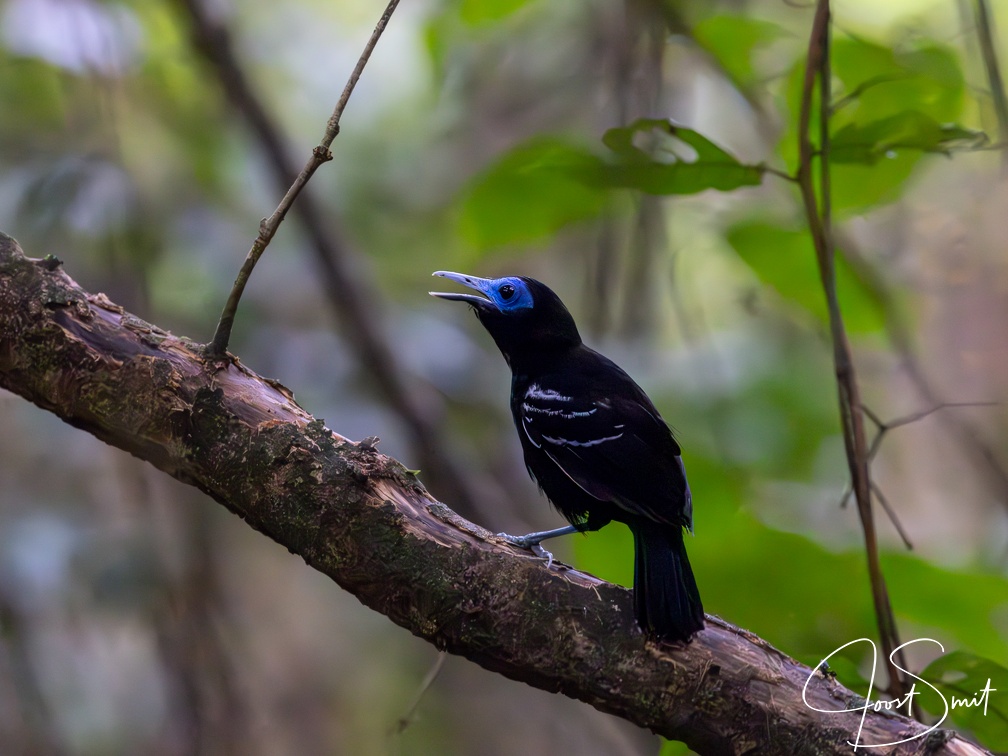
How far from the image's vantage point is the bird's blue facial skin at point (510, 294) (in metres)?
3.31

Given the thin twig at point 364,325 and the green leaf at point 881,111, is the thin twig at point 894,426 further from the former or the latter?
the thin twig at point 364,325

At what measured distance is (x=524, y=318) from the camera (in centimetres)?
329

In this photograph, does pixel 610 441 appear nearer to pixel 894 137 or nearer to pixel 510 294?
pixel 510 294

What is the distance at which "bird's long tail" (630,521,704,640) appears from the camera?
2.16 meters

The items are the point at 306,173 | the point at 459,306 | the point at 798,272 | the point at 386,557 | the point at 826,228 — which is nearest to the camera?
the point at 306,173

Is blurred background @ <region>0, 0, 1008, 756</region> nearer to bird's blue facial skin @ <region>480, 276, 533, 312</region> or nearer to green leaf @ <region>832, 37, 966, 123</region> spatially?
green leaf @ <region>832, 37, 966, 123</region>

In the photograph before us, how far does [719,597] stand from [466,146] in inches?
176

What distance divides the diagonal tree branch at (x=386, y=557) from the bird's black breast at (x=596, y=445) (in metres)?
0.49

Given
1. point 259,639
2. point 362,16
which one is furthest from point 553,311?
point 259,639

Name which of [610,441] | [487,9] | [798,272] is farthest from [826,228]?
[487,9]

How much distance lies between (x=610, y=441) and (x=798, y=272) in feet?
3.05

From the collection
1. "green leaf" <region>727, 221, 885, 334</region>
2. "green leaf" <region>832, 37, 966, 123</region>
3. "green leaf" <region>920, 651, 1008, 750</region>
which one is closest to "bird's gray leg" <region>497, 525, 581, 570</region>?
"green leaf" <region>920, 651, 1008, 750</region>

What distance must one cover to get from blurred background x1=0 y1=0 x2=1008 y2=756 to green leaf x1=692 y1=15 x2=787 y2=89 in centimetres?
1

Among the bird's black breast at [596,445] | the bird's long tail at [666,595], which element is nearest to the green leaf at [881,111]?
the bird's black breast at [596,445]
